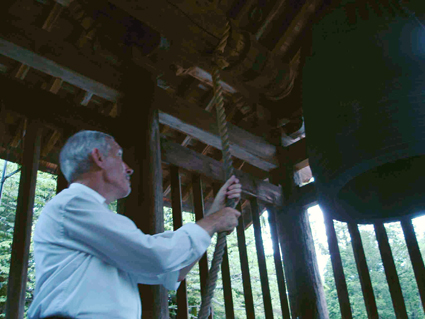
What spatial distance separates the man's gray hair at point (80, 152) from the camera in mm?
1426

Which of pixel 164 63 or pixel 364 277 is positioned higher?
pixel 164 63

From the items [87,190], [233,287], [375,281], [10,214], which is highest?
[10,214]

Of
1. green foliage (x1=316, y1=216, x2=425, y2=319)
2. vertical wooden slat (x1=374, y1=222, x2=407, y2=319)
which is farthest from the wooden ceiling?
green foliage (x1=316, y1=216, x2=425, y2=319)

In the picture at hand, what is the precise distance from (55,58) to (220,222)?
1453mm

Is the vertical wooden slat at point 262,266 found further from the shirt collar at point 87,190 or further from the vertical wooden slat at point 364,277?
the shirt collar at point 87,190

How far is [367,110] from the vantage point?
43.3 inches

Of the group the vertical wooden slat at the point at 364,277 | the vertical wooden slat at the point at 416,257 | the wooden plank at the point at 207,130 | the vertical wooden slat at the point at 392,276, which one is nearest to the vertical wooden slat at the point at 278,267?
the wooden plank at the point at 207,130

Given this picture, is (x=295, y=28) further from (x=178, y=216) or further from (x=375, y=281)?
(x=375, y=281)

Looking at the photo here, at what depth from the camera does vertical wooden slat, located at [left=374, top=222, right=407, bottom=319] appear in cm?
251

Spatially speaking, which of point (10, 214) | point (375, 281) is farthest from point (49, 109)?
point (375, 281)

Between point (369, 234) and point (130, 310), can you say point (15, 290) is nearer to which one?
point (130, 310)

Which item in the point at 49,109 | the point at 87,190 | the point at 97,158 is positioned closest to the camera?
the point at 87,190

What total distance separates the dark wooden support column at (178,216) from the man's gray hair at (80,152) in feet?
3.28

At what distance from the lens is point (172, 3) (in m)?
1.43
